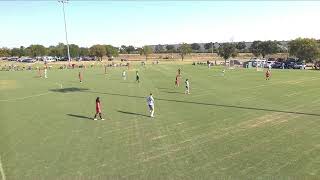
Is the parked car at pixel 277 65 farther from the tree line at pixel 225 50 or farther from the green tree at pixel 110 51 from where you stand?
the green tree at pixel 110 51

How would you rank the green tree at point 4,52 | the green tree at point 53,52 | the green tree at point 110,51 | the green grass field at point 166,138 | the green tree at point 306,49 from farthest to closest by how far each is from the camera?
the green tree at point 4,52, the green tree at point 53,52, the green tree at point 110,51, the green tree at point 306,49, the green grass field at point 166,138

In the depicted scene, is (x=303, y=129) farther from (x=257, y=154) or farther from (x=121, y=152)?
(x=121, y=152)

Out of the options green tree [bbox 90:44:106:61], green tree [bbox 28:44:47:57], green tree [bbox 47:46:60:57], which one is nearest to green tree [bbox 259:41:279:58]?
green tree [bbox 90:44:106:61]

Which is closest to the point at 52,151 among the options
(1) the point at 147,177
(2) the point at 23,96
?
(1) the point at 147,177

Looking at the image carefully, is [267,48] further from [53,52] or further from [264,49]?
[53,52]

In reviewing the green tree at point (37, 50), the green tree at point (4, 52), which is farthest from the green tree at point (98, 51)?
the green tree at point (4, 52)

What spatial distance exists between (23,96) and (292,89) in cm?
2644

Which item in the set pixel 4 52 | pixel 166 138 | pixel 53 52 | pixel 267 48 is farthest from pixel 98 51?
pixel 166 138

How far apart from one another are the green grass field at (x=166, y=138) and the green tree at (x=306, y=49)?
54641mm

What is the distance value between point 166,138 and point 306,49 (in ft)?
246

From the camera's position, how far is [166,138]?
20.3 metres

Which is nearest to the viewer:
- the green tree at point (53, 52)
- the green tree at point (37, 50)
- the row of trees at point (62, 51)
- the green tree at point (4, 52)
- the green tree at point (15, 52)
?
the row of trees at point (62, 51)

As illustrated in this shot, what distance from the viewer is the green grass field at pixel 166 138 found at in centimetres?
1550

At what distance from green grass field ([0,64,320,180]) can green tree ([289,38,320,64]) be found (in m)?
54.6
